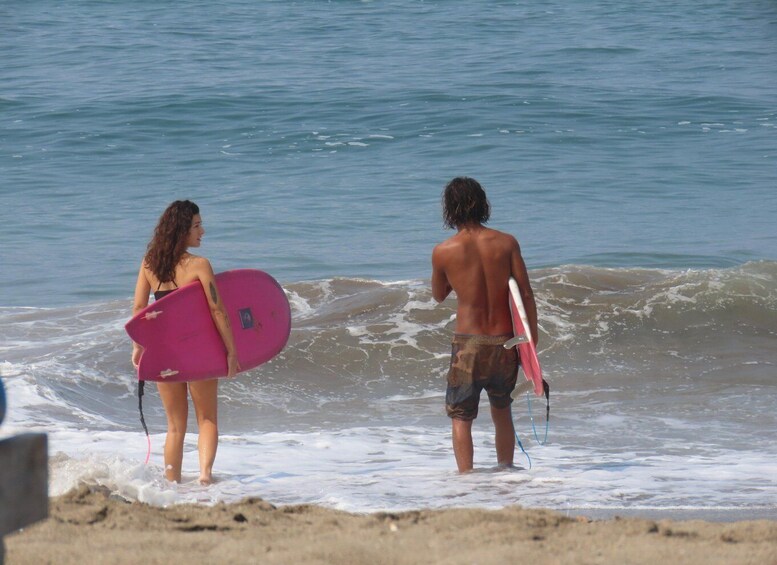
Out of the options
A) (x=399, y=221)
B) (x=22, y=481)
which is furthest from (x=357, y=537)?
(x=399, y=221)

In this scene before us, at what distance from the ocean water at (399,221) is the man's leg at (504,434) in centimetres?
15

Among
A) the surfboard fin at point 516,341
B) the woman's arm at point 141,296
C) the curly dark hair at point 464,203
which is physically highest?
the curly dark hair at point 464,203

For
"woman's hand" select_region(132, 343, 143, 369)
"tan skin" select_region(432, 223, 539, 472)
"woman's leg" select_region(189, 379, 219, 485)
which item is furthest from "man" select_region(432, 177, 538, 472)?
"woman's hand" select_region(132, 343, 143, 369)

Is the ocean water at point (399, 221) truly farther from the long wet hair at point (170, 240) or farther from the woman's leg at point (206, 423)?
the long wet hair at point (170, 240)

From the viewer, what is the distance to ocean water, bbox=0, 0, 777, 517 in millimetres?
6312

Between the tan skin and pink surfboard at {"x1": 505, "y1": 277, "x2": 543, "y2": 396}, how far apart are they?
0.04m

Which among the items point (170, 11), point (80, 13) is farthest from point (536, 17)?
point (80, 13)

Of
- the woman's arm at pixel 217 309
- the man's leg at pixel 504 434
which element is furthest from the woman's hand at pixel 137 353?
the man's leg at pixel 504 434

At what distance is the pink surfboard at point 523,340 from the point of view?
209 inches

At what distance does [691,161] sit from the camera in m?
18.6

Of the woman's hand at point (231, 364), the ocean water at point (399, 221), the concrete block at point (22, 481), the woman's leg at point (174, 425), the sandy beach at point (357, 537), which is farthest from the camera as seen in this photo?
the ocean water at point (399, 221)

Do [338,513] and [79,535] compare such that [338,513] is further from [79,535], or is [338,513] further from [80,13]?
[80,13]

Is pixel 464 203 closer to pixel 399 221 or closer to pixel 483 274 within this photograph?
pixel 483 274

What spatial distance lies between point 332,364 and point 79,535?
5.30 metres
